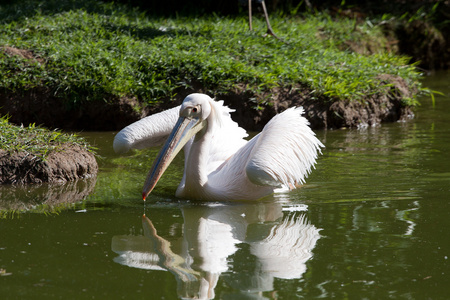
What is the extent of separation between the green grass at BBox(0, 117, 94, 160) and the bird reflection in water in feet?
4.55

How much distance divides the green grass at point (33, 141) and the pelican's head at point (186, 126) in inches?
45.3

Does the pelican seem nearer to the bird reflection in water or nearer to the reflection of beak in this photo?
the reflection of beak

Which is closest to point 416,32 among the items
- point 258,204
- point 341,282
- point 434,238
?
point 258,204

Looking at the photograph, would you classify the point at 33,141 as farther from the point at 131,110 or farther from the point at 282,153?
the point at 282,153

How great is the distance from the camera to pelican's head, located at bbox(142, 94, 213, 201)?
182 inches

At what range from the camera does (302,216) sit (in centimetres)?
440

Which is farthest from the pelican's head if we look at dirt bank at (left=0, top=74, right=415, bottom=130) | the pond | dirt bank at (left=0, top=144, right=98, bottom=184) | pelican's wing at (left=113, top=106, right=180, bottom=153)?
dirt bank at (left=0, top=74, right=415, bottom=130)

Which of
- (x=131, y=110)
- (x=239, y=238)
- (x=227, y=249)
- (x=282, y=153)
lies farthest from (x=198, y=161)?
(x=131, y=110)

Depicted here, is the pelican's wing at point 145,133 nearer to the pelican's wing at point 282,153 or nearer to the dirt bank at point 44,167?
the dirt bank at point 44,167

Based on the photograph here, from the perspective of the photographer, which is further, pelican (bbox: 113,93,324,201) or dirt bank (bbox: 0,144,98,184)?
dirt bank (bbox: 0,144,98,184)

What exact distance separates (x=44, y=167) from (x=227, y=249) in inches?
82.5

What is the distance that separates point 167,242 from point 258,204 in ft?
→ 3.75

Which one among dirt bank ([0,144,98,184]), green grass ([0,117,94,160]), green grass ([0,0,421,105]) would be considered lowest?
dirt bank ([0,144,98,184])

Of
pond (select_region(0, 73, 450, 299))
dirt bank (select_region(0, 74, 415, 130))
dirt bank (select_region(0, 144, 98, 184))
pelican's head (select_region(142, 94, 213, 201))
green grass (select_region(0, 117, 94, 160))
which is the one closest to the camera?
pond (select_region(0, 73, 450, 299))
